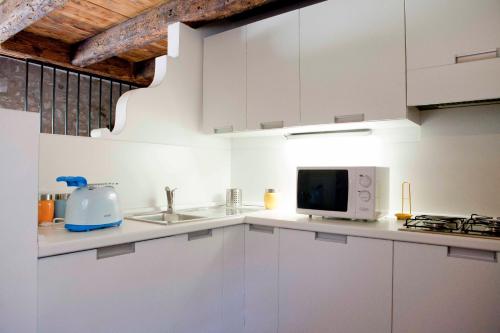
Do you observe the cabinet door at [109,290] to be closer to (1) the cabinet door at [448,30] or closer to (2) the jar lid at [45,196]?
(2) the jar lid at [45,196]

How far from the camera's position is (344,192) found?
180 centimetres

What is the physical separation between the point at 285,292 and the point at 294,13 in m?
1.62

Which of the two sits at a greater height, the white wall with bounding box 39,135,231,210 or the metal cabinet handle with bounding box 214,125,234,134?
the metal cabinet handle with bounding box 214,125,234,134

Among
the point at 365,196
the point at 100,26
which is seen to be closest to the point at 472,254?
the point at 365,196

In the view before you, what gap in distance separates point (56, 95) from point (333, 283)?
407 centimetres

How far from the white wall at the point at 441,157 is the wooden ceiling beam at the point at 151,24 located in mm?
1022

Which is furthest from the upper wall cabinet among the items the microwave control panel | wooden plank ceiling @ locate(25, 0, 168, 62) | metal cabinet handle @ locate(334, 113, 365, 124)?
wooden plank ceiling @ locate(25, 0, 168, 62)

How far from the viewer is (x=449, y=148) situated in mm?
1861

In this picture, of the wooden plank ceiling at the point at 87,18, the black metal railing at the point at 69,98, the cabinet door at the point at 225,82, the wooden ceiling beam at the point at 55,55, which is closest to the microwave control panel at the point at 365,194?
the cabinet door at the point at 225,82

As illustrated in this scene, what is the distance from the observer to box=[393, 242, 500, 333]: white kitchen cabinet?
131 centimetres

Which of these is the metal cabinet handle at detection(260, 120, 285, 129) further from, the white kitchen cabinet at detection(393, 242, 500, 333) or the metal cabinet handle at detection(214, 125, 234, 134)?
the white kitchen cabinet at detection(393, 242, 500, 333)

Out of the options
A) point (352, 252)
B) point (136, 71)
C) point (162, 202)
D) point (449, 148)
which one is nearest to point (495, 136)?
point (449, 148)

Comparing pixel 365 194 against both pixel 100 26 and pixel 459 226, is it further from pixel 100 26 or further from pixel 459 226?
pixel 100 26

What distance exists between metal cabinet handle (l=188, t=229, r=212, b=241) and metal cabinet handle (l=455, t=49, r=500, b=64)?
1.46m
